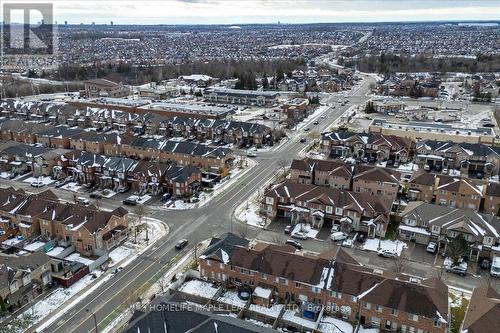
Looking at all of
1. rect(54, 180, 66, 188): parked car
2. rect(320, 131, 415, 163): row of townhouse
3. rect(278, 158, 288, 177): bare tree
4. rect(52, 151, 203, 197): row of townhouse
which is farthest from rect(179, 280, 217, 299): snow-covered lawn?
rect(320, 131, 415, 163): row of townhouse

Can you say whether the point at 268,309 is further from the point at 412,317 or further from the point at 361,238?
the point at 361,238

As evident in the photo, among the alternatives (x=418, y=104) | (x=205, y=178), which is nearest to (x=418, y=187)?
(x=205, y=178)

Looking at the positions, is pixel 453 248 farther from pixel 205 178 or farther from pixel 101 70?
pixel 101 70

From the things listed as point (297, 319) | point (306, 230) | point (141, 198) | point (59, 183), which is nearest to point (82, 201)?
point (141, 198)

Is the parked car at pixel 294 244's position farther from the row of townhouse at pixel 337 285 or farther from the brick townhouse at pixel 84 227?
the brick townhouse at pixel 84 227

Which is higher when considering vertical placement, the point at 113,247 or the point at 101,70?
the point at 101,70

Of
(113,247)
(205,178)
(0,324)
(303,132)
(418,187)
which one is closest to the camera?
(0,324)

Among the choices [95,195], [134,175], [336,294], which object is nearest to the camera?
[336,294]
